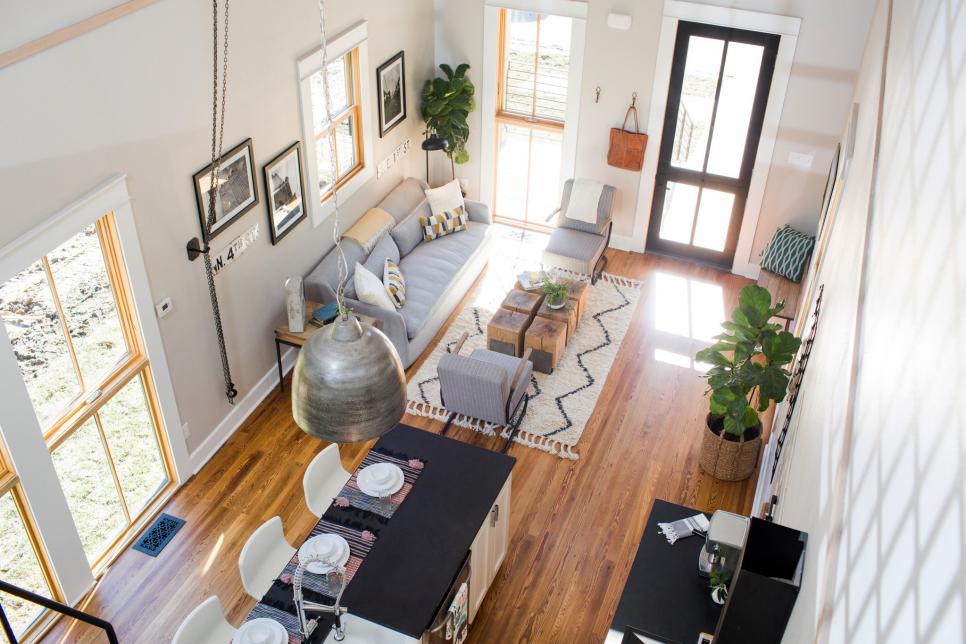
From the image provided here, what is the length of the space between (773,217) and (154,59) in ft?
20.8

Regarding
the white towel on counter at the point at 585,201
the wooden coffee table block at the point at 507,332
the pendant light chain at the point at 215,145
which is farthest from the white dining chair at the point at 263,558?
the white towel on counter at the point at 585,201

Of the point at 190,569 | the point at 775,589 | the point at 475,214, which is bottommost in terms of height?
the point at 190,569

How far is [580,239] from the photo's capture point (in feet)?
30.7

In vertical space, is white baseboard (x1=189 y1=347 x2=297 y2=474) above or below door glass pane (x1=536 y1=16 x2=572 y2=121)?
below

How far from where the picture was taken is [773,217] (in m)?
9.10

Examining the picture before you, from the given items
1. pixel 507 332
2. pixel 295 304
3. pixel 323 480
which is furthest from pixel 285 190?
Answer: pixel 323 480

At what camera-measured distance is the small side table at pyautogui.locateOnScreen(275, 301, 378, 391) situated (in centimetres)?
754

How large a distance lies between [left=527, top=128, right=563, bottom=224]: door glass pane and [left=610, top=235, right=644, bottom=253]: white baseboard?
0.81 metres

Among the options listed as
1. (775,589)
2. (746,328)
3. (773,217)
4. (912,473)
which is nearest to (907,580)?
(912,473)

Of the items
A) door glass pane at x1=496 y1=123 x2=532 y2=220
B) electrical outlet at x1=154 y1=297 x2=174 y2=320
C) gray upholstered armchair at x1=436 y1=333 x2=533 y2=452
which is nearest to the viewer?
electrical outlet at x1=154 y1=297 x2=174 y2=320

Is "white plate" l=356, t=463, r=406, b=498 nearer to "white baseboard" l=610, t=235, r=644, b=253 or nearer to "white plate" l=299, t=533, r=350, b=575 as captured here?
"white plate" l=299, t=533, r=350, b=575

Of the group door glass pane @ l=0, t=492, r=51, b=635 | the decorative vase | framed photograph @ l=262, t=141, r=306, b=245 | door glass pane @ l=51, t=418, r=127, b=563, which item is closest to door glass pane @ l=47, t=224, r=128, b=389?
door glass pane @ l=51, t=418, r=127, b=563

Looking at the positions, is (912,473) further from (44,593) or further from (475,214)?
(475,214)

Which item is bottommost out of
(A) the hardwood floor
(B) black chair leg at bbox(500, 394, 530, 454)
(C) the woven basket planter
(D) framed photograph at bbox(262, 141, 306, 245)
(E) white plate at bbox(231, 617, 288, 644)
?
(A) the hardwood floor
